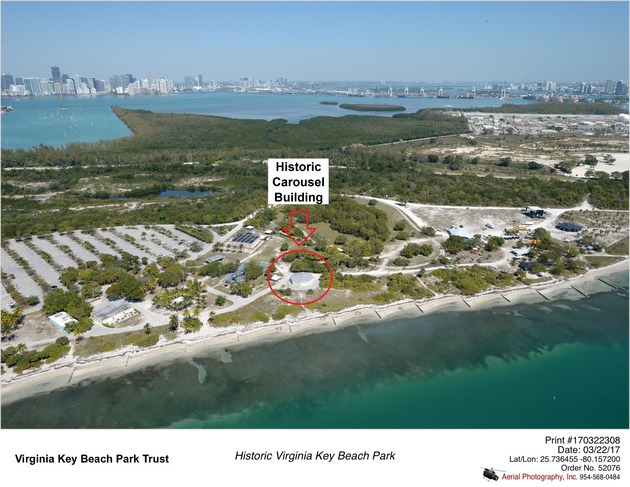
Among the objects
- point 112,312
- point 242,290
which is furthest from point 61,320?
point 242,290

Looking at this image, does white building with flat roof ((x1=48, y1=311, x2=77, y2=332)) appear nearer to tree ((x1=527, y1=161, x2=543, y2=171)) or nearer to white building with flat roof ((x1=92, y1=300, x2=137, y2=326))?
white building with flat roof ((x1=92, y1=300, x2=137, y2=326))

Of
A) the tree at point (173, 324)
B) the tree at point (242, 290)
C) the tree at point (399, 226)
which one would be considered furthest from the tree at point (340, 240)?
the tree at point (173, 324)

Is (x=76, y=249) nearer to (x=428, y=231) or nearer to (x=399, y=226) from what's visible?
(x=399, y=226)

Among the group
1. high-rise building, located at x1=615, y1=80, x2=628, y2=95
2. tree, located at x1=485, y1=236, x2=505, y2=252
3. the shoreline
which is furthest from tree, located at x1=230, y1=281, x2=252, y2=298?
high-rise building, located at x1=615, y1=80, x2=628, y2=95

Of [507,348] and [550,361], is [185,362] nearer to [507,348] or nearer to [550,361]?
[507,348]

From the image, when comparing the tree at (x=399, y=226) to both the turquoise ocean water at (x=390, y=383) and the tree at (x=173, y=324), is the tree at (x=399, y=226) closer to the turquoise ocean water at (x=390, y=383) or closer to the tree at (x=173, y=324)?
the turquoise ocean water at (x=390, y=383)
